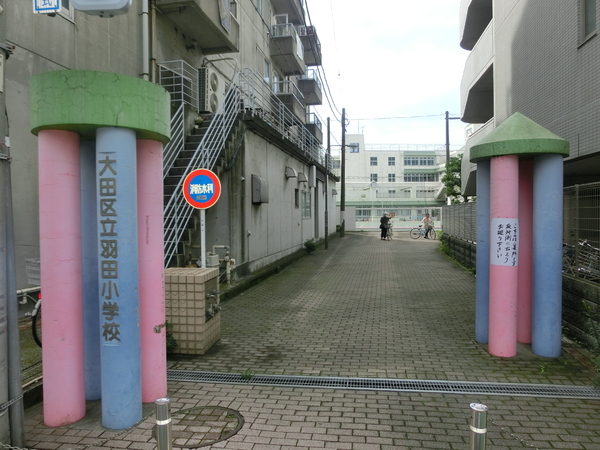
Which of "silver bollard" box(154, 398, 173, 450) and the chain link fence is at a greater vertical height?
the chain link fence

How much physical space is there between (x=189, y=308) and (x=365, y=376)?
243 cm

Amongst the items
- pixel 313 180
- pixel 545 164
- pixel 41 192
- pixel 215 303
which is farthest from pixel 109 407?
pixel 313 180

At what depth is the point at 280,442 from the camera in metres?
3.67

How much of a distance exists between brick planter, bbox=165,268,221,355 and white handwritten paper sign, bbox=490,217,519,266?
382cm

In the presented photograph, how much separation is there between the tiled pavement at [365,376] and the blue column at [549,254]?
0.37m

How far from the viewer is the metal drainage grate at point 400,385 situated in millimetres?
4614

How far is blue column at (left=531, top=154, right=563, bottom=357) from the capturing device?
18.1 feet

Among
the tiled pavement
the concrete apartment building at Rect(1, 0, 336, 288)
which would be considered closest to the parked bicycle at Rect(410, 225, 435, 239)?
the concrete apartment building at Rect(1, 0, 336, 288)

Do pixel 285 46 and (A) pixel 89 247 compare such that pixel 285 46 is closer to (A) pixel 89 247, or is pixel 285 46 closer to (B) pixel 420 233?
(B) pixel 420 233

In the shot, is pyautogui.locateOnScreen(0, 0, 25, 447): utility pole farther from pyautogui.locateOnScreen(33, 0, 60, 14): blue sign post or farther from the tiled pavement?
pyautogui.locateOnScreen(33, 0, 60, 14): blue sign post

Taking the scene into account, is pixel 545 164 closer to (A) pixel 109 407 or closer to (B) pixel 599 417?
(B) pixel 599 417

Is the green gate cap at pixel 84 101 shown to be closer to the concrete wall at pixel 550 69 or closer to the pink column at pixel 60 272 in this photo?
the pink column at pixel 60 272

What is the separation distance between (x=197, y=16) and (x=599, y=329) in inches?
459

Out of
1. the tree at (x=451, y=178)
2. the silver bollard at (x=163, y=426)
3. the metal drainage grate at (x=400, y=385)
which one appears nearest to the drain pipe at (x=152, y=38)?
the metal drainage grate at (x=400, y=385)
